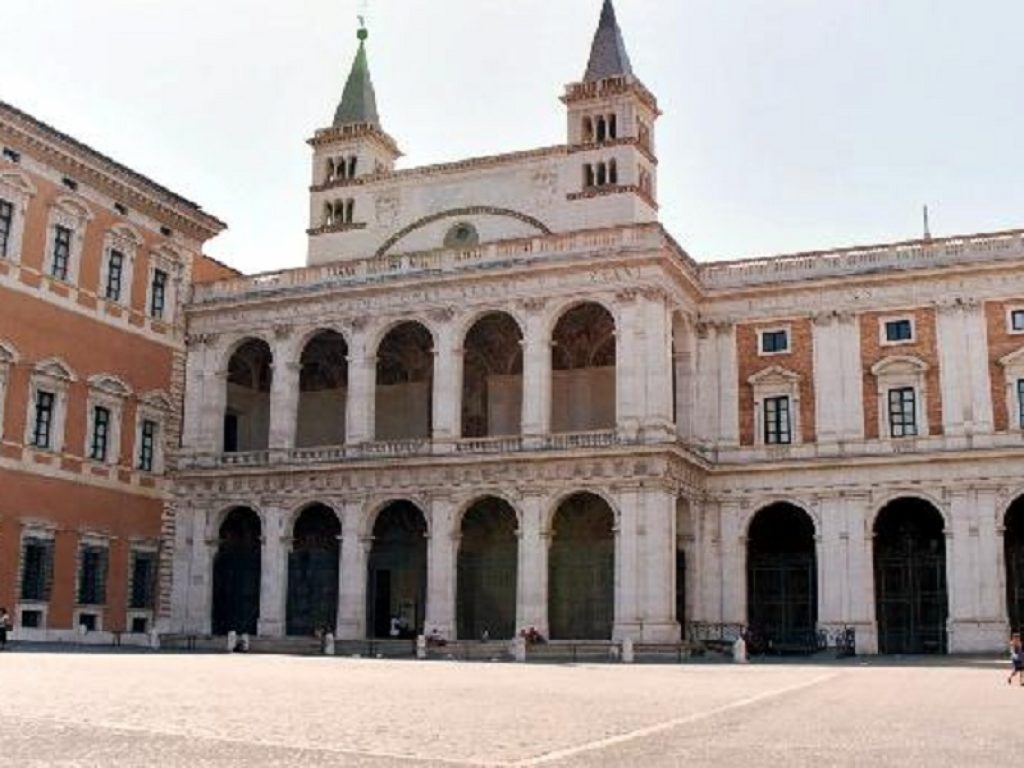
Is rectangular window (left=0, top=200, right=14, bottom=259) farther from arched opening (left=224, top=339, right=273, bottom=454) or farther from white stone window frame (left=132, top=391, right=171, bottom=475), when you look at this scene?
arched opening (left=224, top=339, right=273, bottom=454)

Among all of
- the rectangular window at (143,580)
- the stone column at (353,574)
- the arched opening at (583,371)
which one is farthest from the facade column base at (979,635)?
the rectangular window at (143,580)

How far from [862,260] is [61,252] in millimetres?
27125

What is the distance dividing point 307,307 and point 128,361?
261 inches

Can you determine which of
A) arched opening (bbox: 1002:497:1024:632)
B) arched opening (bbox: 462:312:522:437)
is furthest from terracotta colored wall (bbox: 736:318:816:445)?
arched opening (bbox: 462:312:522:437)

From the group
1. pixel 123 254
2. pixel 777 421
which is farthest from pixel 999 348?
pixel 123 254

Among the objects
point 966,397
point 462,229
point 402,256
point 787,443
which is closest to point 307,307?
point 402,256

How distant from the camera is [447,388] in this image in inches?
1683

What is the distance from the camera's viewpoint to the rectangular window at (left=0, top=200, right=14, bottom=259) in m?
38.4

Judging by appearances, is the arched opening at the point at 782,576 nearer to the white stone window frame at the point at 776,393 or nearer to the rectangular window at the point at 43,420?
the white stone window frame at the point at 776,393

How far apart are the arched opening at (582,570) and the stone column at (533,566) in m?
1.41

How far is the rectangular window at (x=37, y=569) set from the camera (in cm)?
3812

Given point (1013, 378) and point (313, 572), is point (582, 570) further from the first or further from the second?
point (1013, 378)

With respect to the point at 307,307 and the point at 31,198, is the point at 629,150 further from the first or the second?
the point at 31,198

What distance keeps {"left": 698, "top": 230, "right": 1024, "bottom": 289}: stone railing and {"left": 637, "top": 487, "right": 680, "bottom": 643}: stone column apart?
9.62m
